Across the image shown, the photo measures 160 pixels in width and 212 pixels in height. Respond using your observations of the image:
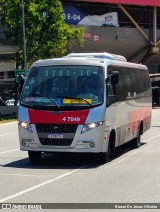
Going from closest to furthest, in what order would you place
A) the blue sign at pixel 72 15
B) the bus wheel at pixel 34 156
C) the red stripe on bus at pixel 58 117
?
the red stripe on bus at pixel 58 117 < the bus wheel at pixel 34 156 < the blue sign at pixel 72 15

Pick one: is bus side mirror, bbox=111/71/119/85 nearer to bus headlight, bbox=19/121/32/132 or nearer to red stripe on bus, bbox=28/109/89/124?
red stripe on bus, bbox=28/109/89/124

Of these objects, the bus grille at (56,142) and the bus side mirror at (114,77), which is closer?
the bus grille at (56,142)

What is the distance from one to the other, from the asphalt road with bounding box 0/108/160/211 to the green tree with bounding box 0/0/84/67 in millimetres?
29321

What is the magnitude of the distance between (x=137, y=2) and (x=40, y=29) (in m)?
22.0

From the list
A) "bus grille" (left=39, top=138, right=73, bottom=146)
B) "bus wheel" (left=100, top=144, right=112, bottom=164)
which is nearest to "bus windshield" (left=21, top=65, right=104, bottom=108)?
"bus grille" (left=39, top=138, right=73, bottom=146)

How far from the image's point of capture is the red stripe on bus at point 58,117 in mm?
14375

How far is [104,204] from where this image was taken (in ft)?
31.7

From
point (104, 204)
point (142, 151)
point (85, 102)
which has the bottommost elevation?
point (142, 151)

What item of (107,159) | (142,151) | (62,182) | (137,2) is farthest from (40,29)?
(62,182)

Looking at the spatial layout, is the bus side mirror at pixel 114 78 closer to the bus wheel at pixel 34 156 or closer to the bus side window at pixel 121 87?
the bus side window at pixel 121 87

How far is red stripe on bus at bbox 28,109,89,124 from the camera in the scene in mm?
14375

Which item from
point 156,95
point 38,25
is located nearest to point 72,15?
point 38,25

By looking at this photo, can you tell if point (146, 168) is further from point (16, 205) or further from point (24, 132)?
point (16, 205)

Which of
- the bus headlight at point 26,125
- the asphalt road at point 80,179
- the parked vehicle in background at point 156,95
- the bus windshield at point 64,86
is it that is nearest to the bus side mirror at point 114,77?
the bus windshield at point 64,86
